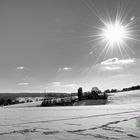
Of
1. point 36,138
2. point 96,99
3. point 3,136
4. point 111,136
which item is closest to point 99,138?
point 111,136

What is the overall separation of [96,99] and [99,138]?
23959 mm

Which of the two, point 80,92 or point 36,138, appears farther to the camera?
point 80,92

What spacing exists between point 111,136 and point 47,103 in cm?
2519

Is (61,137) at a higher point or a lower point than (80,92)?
lower

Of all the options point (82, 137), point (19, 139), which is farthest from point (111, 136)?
point (19, 139)

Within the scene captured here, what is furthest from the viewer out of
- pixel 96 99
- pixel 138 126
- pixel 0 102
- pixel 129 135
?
pixel 0 102

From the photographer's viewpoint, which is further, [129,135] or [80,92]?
[80,92]

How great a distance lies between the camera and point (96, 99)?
28.0 metres

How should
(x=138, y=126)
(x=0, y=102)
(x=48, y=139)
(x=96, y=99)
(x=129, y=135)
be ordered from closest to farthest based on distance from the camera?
(x=48, y=139) → (x=129, y=135) → (x=138, y=126) → (x=96, y=99) → (x=0, y=102)

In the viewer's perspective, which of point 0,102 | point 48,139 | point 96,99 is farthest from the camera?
point 0,102

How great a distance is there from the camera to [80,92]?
2972cm

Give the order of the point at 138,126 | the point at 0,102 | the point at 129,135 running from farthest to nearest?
the point at 0,102 < the point at 138,126 < the point at 129,135

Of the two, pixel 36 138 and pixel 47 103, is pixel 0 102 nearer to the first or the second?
pixel 47 103

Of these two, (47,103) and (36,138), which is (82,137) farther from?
(47,103)
